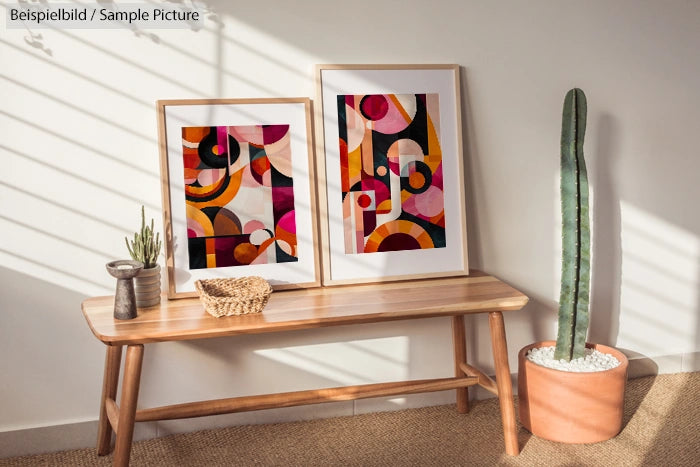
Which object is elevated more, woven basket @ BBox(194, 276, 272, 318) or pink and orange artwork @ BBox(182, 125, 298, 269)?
pink and orange artwork @ BBox(182, 125, 298, 269)

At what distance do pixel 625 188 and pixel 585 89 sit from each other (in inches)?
19.5

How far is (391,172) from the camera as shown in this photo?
9.55 ft

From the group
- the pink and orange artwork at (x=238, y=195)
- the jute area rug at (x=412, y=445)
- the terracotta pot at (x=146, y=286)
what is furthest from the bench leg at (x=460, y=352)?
the terracotta pot at (x=146, y=286)

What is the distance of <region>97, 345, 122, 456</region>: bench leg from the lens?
8.60 feet

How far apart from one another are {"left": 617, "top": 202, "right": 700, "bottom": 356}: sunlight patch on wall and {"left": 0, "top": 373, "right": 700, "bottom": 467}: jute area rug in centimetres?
41

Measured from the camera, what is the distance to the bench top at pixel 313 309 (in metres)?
2.30

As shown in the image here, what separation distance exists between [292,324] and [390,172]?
2.78 feet

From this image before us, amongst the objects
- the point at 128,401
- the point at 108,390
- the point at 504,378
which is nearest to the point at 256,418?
the point at 108,390

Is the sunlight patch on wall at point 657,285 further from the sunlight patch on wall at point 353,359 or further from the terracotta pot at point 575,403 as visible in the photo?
the sunlight patch on wall at point 353,359

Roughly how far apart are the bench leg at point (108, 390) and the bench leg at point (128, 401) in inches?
12.8

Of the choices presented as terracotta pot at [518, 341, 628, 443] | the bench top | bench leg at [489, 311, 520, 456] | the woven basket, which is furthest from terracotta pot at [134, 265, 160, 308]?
terracotta pot at [518, 341, 628, 443]

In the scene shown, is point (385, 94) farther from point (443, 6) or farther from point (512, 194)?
point (512, 194)

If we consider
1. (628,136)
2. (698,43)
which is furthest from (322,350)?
(698,43)

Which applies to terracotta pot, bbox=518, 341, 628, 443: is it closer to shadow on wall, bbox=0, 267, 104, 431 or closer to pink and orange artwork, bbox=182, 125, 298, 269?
pink and orange artwork, bbox=182, 125, 298, 269
